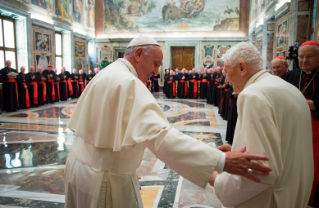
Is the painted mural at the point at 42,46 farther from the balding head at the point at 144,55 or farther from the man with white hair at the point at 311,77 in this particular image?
the balding head at the point at 144,55

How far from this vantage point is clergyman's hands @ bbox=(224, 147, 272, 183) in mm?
1196

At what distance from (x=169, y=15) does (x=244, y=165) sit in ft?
71.5

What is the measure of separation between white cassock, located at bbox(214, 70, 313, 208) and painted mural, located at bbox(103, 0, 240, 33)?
68.2 feet

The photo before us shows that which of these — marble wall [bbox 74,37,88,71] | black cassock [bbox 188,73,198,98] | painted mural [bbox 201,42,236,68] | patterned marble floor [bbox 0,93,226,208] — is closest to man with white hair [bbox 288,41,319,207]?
patterned marble floor [bbox 0,93,226,208]

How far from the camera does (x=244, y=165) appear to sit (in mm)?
1220

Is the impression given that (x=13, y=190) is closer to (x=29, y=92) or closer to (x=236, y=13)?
(x=29, y=92)

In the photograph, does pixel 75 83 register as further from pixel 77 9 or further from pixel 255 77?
pixel 255 77

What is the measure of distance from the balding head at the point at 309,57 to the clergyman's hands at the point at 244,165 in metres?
2.54

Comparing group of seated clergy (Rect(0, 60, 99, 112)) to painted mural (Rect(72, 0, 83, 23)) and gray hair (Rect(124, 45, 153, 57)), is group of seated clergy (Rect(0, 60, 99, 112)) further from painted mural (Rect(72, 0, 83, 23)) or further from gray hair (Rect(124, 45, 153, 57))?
gray hair (Rect(124, 45, 153, 57))

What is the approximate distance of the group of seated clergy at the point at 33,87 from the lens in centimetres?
1020

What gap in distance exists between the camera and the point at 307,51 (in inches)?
128

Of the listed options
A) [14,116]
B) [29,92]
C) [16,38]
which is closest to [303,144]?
[14,116]

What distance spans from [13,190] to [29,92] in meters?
9.04

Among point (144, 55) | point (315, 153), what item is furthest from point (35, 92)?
point (315, 153)
